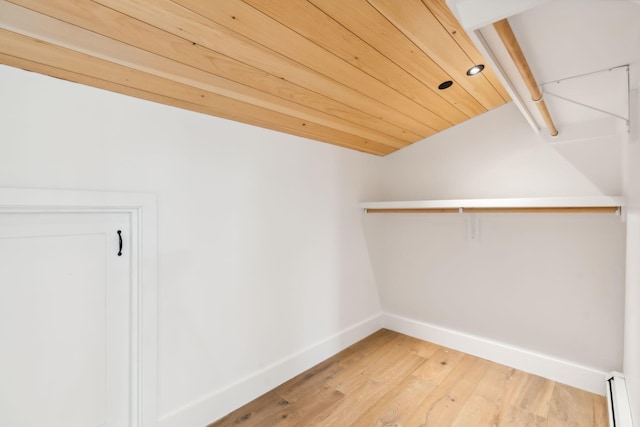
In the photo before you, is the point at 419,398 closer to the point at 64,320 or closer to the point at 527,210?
the point at 527,210

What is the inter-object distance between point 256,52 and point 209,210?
0.88 metres

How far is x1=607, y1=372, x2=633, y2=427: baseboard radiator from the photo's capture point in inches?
58.8

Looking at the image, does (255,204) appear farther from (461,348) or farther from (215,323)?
(461,348)

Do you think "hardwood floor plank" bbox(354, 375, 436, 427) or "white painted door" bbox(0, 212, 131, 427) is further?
"hardwood floor plank" bbox(354, 375, 436, 427)

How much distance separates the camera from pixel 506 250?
93.4 inches

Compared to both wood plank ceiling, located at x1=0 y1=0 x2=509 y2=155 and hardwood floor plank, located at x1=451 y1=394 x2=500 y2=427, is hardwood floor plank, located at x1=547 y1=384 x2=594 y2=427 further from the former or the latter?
wood plank ceiling, located at x1=0 y1=0 x2=509 y2=155

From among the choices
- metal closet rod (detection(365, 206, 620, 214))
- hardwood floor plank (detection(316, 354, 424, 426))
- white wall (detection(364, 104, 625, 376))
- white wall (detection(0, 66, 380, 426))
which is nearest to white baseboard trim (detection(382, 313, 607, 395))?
white wall (detection(364, 104, 625, 376))

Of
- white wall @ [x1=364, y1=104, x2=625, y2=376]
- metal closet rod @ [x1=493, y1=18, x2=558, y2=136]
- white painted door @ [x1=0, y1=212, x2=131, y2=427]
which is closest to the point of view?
metal closet rod @ [x1=493, y1=18, x2=558, y2=136]

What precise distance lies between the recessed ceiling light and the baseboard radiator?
1.92 m

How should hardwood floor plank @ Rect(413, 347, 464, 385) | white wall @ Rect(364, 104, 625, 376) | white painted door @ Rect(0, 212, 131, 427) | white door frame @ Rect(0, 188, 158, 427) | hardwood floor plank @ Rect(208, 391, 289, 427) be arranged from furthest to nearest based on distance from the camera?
hardwood floor plank @ Rect(413, 347, 464, 385)
white wall @ Rect(364, 104, 625, 376)
hardwood floor plank @ Rect(208, 391, 289, 427)
white door frame @ Rect(0, 188, 158, 427)
white painted door @ Rect(0, 212, 131, 427)

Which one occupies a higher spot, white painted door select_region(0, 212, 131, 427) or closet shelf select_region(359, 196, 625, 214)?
closet shelf select_region(359, 196, 625, 214)

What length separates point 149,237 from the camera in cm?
150

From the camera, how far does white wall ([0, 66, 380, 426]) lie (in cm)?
124

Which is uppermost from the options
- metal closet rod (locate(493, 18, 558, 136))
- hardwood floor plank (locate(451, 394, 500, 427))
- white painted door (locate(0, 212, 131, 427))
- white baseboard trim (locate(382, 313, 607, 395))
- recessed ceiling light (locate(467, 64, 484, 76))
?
recessed ceiling light (locate(467, 64, 484, 76))
